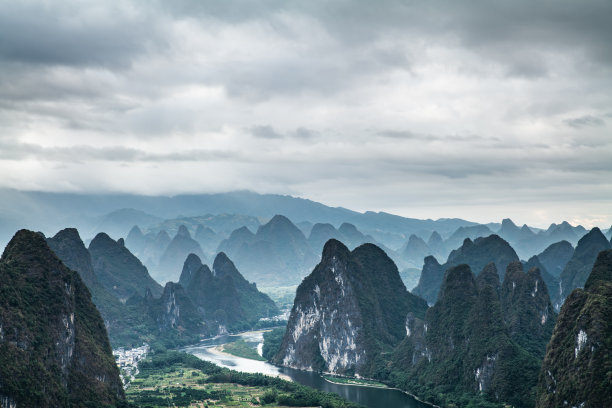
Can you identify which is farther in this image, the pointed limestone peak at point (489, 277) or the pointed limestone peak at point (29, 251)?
the pointed limestone peak at point (489, 277)

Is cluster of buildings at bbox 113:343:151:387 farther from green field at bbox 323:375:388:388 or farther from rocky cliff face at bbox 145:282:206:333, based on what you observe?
green field at bbox 323:375:388:388

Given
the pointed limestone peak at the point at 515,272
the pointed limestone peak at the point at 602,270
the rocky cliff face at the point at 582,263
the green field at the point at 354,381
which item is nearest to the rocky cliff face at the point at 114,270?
the green field at the point at 354,381

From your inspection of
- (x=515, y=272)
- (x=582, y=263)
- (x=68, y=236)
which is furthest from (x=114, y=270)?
(x=582, y=263)

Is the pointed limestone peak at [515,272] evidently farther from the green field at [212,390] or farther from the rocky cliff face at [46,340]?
the rocky cliff face at [46,340]

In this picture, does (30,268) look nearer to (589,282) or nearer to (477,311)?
(477,311)

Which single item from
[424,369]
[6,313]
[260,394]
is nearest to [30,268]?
[6,313]

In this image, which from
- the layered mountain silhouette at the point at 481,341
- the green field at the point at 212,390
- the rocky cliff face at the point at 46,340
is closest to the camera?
the rocky cliff face at the point at 46,340
